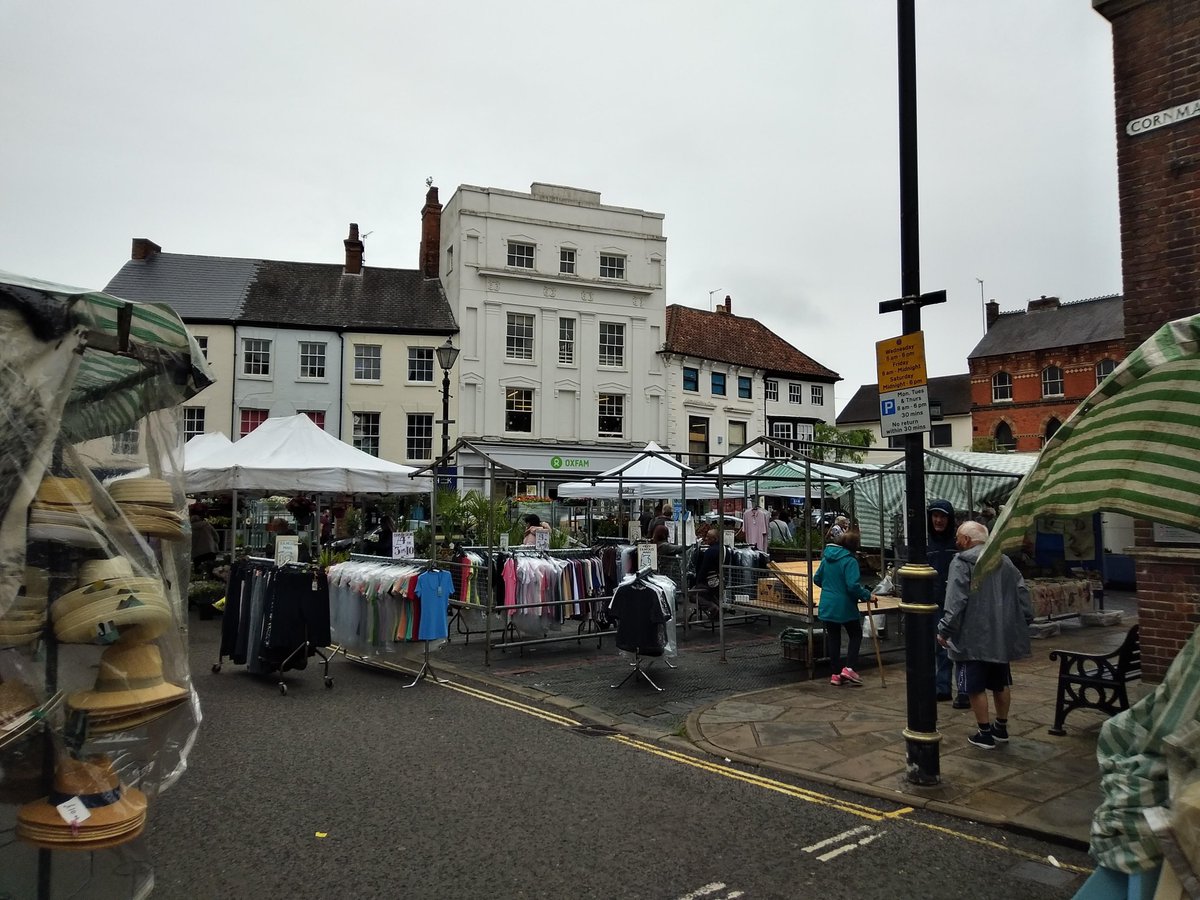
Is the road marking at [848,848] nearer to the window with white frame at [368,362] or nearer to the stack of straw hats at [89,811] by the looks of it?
A: the stack of straw hats at [89,811]

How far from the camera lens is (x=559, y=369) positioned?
3462cm

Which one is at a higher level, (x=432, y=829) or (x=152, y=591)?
(x=152, y=591)

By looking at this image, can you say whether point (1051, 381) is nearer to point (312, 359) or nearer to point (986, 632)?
point (312, 359)

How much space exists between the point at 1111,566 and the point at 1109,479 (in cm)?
1831

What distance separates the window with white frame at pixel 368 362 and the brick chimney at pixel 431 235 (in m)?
4.70

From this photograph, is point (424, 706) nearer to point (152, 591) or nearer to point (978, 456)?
point (152, 591)

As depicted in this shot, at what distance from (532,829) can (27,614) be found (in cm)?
301

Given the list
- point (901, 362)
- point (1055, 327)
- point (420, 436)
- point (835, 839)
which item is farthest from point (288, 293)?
point (1055, 327)

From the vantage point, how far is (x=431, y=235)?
117 feet

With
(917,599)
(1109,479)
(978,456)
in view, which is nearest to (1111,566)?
→ (978,456)

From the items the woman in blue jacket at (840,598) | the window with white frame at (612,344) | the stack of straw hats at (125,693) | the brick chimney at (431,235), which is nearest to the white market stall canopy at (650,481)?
the woman in blue jacket at (840,598)

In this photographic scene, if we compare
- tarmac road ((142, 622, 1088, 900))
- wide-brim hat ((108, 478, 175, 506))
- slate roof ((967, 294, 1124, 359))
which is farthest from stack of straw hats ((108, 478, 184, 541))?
slate roof ((967, 294, 1124, 359))

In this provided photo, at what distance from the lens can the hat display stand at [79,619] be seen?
3018 millimetres

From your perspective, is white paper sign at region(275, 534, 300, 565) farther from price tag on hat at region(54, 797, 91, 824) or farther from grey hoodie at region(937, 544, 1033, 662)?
grey hoodie at region(937, 544, 1033, 662)
